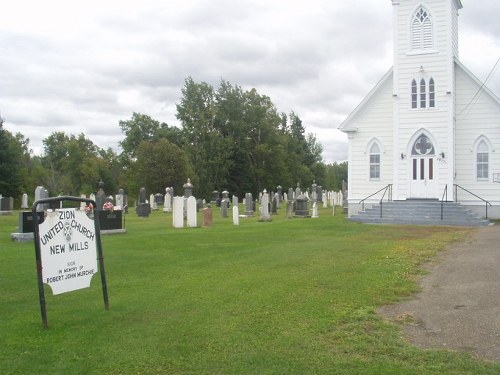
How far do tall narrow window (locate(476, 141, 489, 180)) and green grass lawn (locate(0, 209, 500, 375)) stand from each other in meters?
13.2

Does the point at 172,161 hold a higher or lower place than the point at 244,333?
higher

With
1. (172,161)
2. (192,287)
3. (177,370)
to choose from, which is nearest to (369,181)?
(192,287)

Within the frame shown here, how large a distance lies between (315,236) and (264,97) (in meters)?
53.2

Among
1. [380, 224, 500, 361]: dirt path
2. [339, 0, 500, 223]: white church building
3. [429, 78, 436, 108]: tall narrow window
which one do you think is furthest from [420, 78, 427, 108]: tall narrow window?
[380, 224, 500, 361]: dirt path

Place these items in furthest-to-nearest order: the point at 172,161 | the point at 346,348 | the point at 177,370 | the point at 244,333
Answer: the point at 172,161 < the point at 244,333 < the point at 346,348 < the point at 177,370

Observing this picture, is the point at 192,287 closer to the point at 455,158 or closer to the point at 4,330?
the point at 4,330

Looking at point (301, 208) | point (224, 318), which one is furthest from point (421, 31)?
point (224, 318)

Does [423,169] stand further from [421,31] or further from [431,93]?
[421,31]

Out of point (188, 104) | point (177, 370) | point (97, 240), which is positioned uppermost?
point (188, 104)

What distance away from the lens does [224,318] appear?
24.2 feet

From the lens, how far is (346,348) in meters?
6.06

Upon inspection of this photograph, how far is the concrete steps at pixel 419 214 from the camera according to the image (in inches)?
923

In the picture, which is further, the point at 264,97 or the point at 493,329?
the point at 264,97


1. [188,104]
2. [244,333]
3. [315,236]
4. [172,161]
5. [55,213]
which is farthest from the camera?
[188,104]
